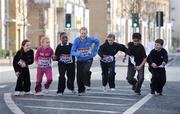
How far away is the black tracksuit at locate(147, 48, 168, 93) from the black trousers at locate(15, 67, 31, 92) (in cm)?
340

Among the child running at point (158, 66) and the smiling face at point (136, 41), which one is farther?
the smiling face at point (136, 41)

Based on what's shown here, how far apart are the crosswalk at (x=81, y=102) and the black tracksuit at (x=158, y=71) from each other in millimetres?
438

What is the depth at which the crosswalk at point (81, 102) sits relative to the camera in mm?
13914

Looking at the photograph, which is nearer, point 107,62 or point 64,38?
point 64,38

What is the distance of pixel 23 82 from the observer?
59.5 ft

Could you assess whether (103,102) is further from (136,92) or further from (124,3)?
(124,3)

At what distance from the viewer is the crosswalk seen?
13.9m

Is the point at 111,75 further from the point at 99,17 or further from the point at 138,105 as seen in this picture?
the point at 99,17

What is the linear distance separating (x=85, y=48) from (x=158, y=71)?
221 cm

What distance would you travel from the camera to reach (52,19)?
72.6 m

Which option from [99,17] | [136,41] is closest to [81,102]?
[136,41]

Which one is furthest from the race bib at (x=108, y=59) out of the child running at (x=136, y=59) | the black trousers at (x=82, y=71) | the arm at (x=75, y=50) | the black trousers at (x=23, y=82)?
the black trousers at (x=23, y=82)

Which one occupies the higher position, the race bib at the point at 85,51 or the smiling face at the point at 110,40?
the smiling face at the point at 110,40

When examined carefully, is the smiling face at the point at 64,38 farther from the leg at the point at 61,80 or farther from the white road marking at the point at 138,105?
the white road marking at the point at 138,105
